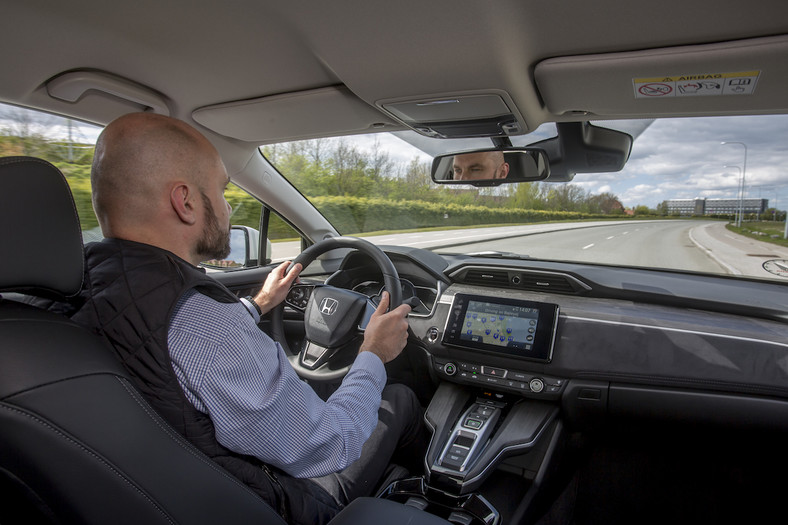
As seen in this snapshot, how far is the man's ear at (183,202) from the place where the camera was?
1.48 m

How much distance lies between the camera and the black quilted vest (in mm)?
1226

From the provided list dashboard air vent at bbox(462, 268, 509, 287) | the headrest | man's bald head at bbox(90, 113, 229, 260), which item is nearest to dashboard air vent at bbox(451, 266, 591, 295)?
dashboard air vent at bbox(462, 268, 509, 287)

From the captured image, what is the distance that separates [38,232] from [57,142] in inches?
79.7

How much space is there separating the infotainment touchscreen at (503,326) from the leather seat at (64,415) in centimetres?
177

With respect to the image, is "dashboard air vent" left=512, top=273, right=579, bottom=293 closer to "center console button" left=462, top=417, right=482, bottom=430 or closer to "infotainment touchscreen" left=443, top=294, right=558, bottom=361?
"infotainment touchscreen" left=443, top=294, right=558, bottom=361

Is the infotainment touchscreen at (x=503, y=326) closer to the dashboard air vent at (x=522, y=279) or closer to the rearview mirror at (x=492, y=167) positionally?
the dashboard air vent at (x=522, y=279)

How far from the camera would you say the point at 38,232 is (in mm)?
1162

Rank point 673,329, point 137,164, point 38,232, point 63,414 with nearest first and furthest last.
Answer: point 63,414 < point 38,232 < point 137,164 < point 673,329

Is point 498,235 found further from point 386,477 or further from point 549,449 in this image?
point 386,477

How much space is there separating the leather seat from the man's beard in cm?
38

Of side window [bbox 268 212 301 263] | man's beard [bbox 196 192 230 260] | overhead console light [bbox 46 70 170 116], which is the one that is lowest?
side window [bbox 268 212 301 263]

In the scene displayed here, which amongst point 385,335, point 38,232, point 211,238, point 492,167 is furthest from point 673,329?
point 38,232

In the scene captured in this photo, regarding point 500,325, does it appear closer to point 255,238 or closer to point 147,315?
point 147,315

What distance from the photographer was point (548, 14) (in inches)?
64.8
